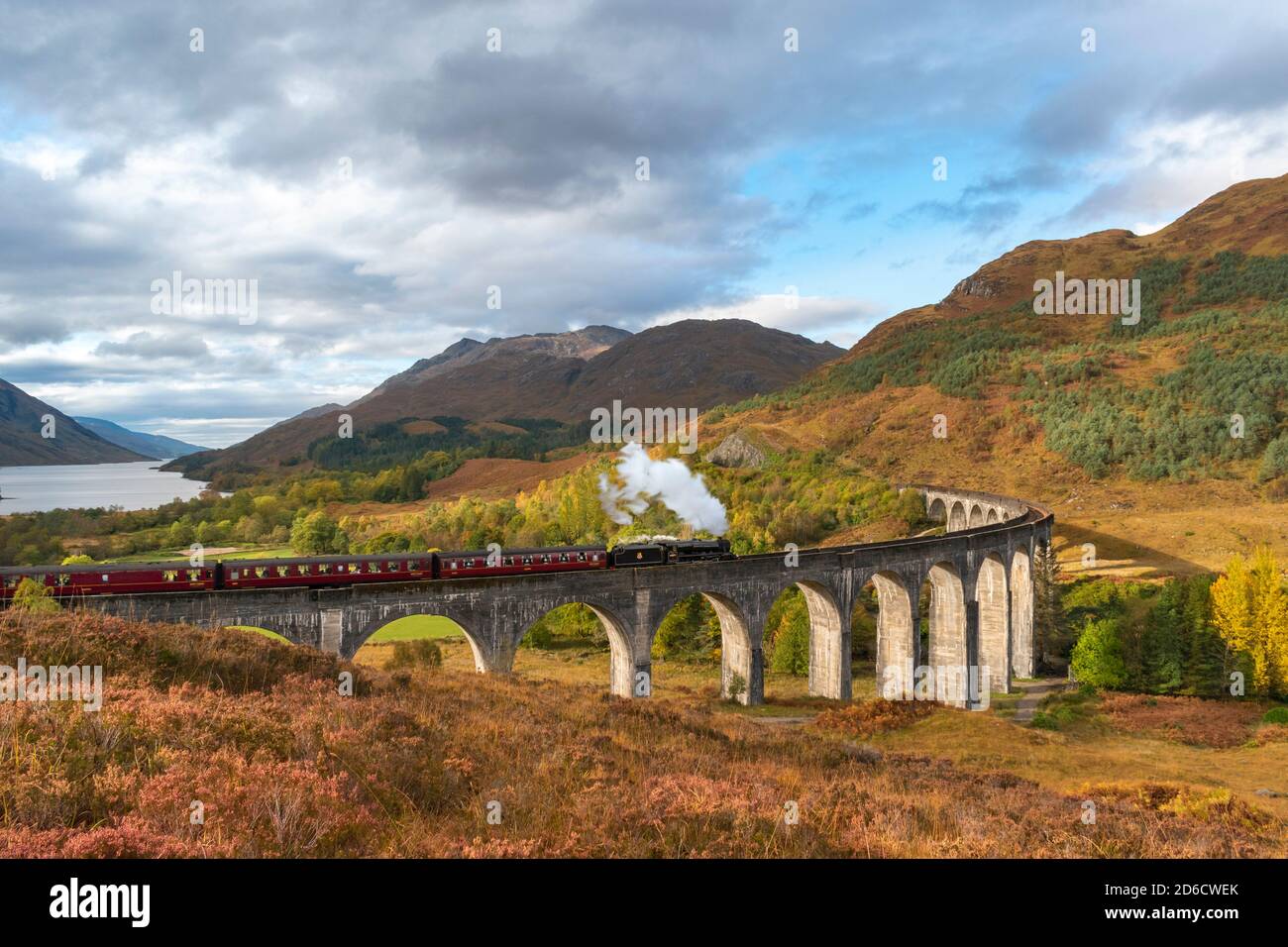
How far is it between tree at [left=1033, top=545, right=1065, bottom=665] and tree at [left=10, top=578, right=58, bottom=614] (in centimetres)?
5883

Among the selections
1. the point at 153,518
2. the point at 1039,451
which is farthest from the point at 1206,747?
the point at 153,518

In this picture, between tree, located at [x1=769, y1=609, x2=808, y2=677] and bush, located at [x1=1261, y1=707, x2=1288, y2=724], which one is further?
tree, located at [x1=769, y1=609, x2=808, y2=677]

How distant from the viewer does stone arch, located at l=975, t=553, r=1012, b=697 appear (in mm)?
49500

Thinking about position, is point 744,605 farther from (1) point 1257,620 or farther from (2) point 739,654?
(1) point 1257,620

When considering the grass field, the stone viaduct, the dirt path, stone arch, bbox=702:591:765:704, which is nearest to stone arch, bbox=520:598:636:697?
the stone viaduct

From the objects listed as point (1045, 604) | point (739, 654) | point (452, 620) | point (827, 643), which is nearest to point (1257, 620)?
point (1045, 604)

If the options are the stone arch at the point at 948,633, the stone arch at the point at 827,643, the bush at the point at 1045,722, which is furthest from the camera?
the stone arch at the point at 948,633

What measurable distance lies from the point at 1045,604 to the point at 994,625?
688cm

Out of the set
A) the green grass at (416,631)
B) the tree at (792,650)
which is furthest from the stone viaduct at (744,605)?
the green grass at (416,631)

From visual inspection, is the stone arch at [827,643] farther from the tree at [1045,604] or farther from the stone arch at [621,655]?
the tree at [1045,604]

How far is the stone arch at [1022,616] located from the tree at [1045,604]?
583 mm

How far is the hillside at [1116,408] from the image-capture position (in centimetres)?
8444

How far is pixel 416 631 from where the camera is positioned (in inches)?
2557

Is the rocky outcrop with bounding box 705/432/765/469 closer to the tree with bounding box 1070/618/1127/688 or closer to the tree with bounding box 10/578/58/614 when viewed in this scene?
the tree with bounding box 1070/618/1127/688
